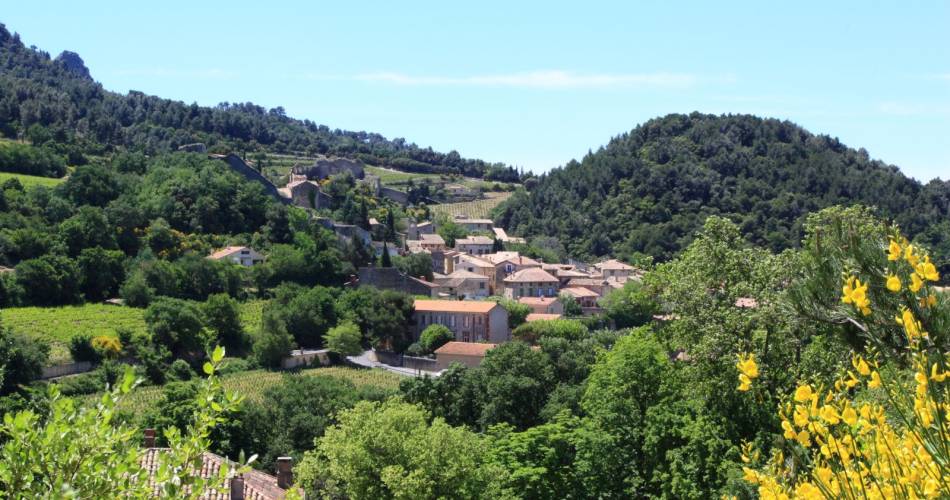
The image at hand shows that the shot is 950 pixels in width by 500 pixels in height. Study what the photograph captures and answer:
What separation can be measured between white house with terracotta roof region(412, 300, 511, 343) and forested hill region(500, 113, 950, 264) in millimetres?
38553

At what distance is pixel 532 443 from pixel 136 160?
63.5 m

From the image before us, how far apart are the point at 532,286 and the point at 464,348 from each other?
62.9 ft

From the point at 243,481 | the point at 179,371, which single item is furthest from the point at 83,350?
the point at 243,481

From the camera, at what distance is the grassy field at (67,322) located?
149 feet

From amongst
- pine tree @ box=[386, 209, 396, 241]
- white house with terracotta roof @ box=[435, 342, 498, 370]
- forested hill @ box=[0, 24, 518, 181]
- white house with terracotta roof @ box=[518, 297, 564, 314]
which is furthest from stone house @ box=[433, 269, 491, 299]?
forested hill @ box=[0, 24, 518, 181]

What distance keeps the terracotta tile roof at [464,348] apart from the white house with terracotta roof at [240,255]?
1780 centimetres

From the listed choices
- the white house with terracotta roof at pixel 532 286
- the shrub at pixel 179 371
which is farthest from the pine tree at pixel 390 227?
the shrub at pixel 179 371

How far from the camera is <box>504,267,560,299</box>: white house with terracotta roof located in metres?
67.9

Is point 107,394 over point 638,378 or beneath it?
over

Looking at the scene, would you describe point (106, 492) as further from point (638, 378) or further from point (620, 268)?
point (620, 268)

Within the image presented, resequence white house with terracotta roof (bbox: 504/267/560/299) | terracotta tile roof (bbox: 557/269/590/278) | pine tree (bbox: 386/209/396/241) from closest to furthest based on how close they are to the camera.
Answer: white house with terracotta roof (bbox: 504/267/560/299), terracotta tile roof (bbox: 557/269/590/278), pine tree (bbox: 386/209/396/241)

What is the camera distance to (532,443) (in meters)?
22.3

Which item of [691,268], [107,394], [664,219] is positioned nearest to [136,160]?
[664,219]

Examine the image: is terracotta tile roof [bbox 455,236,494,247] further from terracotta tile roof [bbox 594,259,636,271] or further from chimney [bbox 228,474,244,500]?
chimney [bbox 228,474,244,500]
